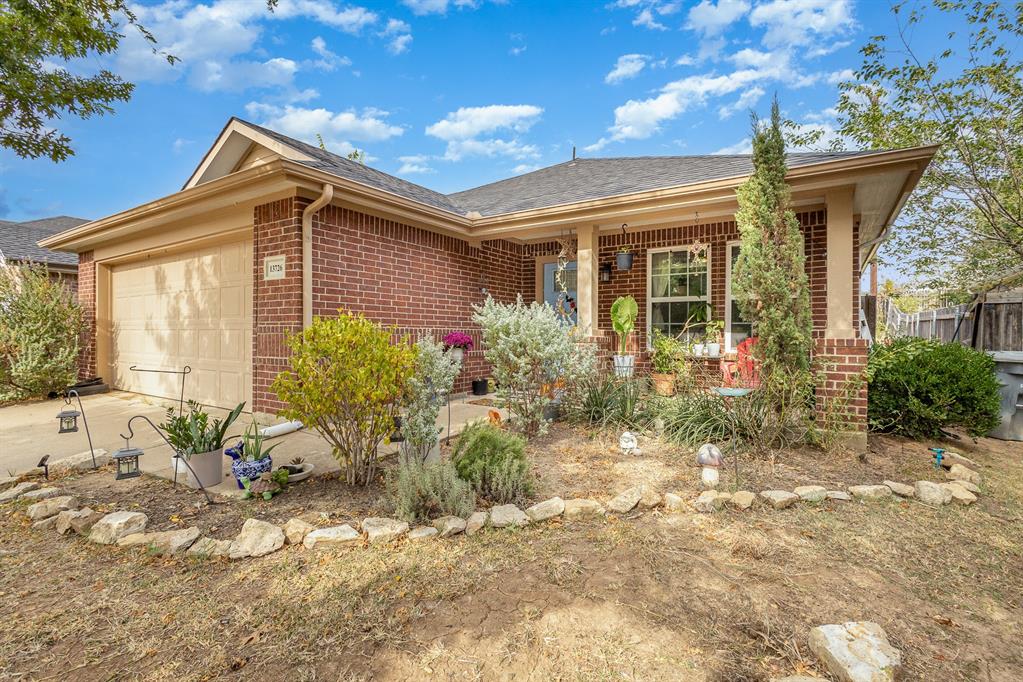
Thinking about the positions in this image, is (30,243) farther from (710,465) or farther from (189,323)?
(710,465)

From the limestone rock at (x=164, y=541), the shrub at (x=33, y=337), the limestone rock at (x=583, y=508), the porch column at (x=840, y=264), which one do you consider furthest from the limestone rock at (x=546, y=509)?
the shrub at (x=33, y=337)

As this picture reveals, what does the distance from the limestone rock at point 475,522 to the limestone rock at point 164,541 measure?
147 cm

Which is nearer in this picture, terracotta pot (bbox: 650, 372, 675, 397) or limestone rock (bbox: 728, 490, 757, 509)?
limestone rock (bbox: 728, 490, 757, 509)

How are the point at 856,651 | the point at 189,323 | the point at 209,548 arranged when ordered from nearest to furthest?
the point at 856,651, the point at 209,548, the point at 189,323

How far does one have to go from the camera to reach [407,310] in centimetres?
634

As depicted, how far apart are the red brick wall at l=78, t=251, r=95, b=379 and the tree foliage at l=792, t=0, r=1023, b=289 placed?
13901mm

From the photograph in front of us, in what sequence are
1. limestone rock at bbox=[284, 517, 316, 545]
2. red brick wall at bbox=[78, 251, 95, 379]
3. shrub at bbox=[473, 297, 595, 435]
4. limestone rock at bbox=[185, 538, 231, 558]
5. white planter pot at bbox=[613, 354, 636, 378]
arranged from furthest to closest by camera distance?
red brick wall at bbox=[78, 251, 95, 379] < white planter pot at bbox=[613, 354, 636, 378] < shrub at bbox=[473, 297, 595, 435] < limestone rock at bbox=[284, 517, 316, 545] < limestone rock at bbox=[185, 538, 231, 558]

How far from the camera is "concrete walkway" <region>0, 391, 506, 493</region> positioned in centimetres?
386

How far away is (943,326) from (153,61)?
1627 centimetres

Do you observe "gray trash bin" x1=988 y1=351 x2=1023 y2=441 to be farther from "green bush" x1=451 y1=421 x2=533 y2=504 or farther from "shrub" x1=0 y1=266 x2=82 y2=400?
"shrub" x1=0 y1=266 x2=82 y2=400

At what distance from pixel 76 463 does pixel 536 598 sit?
4.14m

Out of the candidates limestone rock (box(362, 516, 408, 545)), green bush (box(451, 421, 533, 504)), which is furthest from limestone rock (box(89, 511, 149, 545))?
green bush (box(451, 421, 533, 504))

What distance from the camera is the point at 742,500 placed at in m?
2.96

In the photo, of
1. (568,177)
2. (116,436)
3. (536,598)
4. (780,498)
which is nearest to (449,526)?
(536,598)
